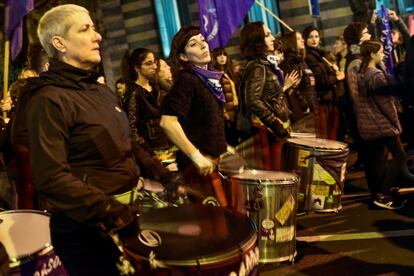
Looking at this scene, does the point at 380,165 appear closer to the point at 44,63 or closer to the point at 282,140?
the point at 282,140

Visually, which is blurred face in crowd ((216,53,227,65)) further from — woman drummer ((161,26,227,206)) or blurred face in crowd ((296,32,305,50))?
woman drummer ((161,26,227,206))

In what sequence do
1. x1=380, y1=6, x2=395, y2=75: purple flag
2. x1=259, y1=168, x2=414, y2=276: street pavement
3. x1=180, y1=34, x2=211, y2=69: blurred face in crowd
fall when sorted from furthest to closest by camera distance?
x1=380, y1=6, x2=395, y2=75: purple flag → x1=259, y1=168, x2=414, y2=276: street pavement → x1=180, y1=34, x2=211, y2=69: blurred face in crowd

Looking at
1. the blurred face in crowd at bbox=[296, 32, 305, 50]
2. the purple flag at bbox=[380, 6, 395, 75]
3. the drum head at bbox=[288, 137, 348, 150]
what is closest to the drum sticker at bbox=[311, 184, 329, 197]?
the drum head at bbox=[288, 137, 348, 150]

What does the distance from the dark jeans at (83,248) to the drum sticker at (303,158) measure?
2645 millimetres

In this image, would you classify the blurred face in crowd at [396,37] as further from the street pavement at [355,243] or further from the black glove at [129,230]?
the black glove at [129,230]

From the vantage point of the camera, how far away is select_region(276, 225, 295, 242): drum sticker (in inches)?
154

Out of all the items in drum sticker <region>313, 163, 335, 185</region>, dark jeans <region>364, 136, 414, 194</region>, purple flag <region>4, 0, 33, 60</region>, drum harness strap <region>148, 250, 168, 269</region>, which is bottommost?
dark jeans <region>364, 136, 414, 194</region>

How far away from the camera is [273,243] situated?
392 centimetres

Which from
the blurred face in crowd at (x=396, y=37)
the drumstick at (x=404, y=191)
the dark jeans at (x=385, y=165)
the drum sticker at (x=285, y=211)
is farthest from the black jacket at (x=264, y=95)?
the blurred face in crowd at (x=396, y=37)

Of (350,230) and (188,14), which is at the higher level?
(188,14)

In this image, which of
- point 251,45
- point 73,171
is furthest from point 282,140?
point 73,171

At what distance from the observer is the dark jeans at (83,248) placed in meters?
2.30

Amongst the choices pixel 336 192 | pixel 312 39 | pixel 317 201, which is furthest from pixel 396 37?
pixel 317 201

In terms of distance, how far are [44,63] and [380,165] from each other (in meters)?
3.65
